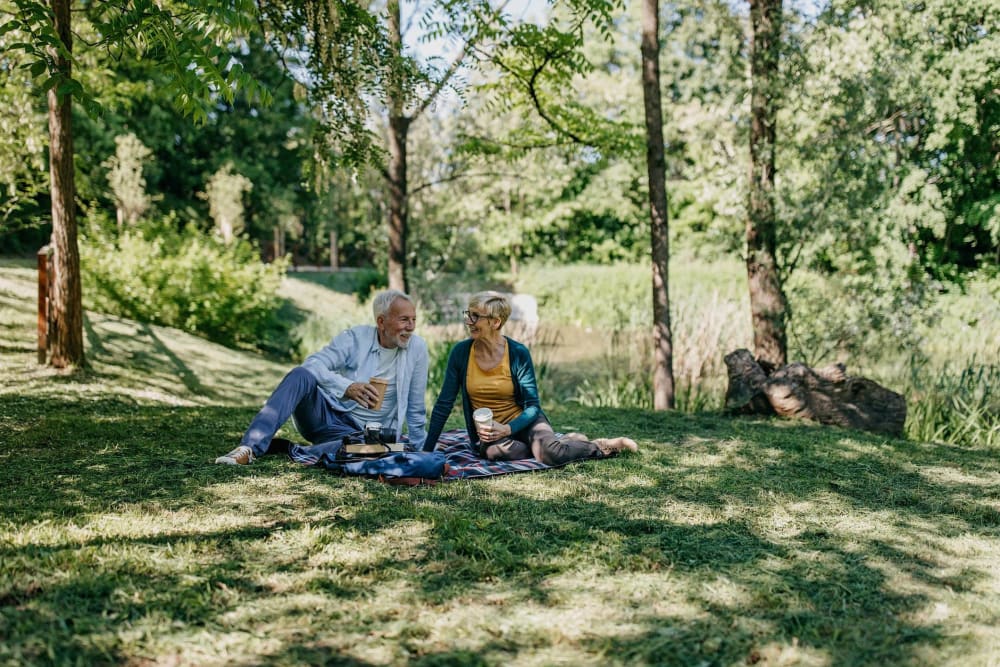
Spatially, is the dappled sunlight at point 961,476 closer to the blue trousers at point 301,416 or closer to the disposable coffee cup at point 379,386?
the disposable coffee cup at point 379,386

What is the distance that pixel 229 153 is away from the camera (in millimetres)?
27594

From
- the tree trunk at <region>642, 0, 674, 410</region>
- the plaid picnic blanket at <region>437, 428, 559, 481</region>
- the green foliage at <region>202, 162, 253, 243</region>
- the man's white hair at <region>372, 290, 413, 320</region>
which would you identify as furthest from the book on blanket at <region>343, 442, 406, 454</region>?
the green foliage at <region>202, 162, 253, 243</region>

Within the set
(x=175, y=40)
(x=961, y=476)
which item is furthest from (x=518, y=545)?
(x=961, y=476)

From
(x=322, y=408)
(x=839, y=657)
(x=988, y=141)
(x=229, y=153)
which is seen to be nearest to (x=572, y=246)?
(x=229, y=153)

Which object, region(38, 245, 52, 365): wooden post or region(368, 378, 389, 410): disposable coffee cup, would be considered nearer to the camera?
region(368, 378, 389, 410): disposable coffee cup

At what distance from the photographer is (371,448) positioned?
14.7ft

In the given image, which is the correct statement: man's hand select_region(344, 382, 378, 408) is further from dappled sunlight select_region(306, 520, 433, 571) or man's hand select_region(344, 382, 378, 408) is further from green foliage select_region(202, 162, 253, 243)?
green foliage select_region(202, 162, 253, 243)

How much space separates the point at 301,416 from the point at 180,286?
7.88 m

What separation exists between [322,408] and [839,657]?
128 inches

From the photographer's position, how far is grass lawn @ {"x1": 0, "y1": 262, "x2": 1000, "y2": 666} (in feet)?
8.16

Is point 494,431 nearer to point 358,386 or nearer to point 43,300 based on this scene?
point 358,386

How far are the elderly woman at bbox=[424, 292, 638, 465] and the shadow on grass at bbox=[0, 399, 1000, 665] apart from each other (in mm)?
234

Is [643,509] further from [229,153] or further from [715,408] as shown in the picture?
[229,153]

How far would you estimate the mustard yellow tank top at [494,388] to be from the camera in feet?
16.6
